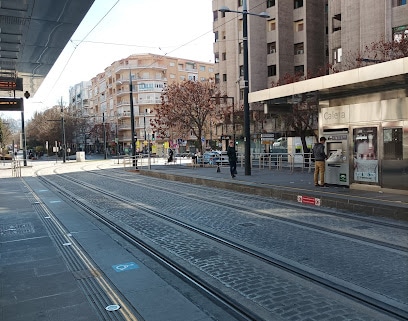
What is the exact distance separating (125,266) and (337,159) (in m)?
9.64

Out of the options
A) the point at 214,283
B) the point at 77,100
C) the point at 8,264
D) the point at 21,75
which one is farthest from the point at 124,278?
the point at 77,100

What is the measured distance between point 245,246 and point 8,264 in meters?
4.02

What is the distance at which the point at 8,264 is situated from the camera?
248 inches

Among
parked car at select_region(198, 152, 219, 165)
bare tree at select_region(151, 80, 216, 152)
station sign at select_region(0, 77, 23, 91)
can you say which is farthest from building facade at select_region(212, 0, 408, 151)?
station sign at select_region(0, 77, 23, 91)

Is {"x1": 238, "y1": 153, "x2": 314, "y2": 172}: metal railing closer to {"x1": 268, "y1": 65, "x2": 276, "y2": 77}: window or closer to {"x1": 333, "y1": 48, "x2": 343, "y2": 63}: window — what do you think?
{"x1": 333, "y1": 48, "x2": 343, "y2": 63}: window

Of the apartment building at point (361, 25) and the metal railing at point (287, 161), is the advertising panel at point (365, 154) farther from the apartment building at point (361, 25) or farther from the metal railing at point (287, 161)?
the apartment building at point (361, 25)

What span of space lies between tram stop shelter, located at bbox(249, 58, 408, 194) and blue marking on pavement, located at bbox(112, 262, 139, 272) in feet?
25.8

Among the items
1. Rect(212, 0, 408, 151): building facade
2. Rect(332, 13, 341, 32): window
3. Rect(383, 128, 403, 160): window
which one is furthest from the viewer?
Rect(212, 0, 408, 151): building facade

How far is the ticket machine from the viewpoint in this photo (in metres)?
13.4

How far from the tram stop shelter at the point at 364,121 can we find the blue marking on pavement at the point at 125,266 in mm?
7853

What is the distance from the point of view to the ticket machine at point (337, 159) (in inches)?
527

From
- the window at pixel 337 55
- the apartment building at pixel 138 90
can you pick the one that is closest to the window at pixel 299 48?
the window at pixel 337 55

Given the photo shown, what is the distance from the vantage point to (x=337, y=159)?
1355cm

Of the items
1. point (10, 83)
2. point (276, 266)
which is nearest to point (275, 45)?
point (10, 83)
